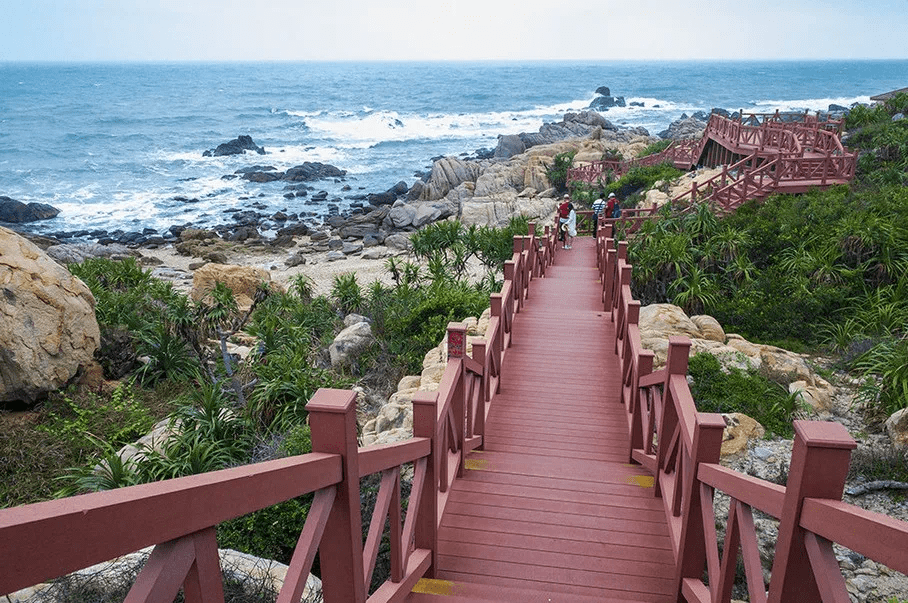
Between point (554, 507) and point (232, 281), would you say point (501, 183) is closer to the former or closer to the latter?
point (232, 281)

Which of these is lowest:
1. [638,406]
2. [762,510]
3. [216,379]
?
[216,379]

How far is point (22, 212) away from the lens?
3978 cm

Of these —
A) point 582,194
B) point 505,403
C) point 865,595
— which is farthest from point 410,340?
point 582,194

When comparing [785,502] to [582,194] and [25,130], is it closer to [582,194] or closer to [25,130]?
[582,194]

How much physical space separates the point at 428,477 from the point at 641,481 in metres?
2.45

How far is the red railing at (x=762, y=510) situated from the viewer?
2.15m

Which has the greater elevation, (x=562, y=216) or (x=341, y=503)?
(x=341, y=503)

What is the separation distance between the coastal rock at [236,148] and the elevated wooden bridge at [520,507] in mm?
59972

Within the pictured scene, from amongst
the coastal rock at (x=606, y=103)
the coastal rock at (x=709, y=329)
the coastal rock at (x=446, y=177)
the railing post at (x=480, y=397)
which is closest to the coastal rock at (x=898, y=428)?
the coastal rock at (x=709, y=329)

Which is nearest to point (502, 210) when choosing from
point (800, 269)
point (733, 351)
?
point (800, 269)

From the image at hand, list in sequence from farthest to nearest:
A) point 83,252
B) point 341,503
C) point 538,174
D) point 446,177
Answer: point 446,177 < point 538,174 < point 83,252 < point 341,503

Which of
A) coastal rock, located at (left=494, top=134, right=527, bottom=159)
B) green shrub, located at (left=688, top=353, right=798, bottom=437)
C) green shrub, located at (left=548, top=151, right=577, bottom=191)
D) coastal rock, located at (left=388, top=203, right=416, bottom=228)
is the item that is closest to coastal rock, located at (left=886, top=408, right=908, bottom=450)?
green shrub, located at (left=688, top=353, right=798, bottom=437)

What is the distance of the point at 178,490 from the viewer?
164cm

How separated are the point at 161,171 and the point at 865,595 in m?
59.1
